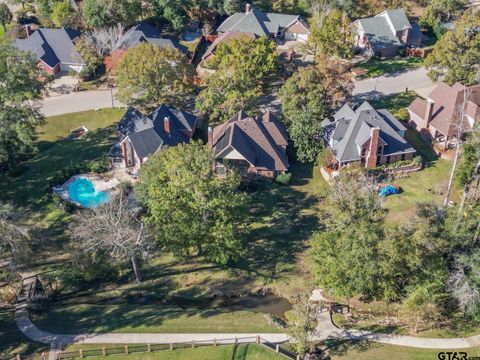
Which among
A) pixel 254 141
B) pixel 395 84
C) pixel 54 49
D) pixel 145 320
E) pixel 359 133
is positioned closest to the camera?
pixel 145 320

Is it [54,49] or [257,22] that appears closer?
[54,49]

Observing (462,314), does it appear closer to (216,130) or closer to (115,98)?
(216,130)

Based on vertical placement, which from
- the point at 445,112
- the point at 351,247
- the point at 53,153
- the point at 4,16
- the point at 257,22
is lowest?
the point at 351,247

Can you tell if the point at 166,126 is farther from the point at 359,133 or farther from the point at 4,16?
the point at 4,16

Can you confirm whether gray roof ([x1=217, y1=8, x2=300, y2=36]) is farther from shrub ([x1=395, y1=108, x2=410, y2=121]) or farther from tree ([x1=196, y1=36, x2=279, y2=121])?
shrub ([x1=395, y1=108, x2=410, y2=121])

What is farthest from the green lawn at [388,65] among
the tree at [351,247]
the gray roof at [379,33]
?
the tree at [351,247]

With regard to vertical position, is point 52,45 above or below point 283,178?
above

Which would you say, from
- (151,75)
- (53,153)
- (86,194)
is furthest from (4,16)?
(86,194)
